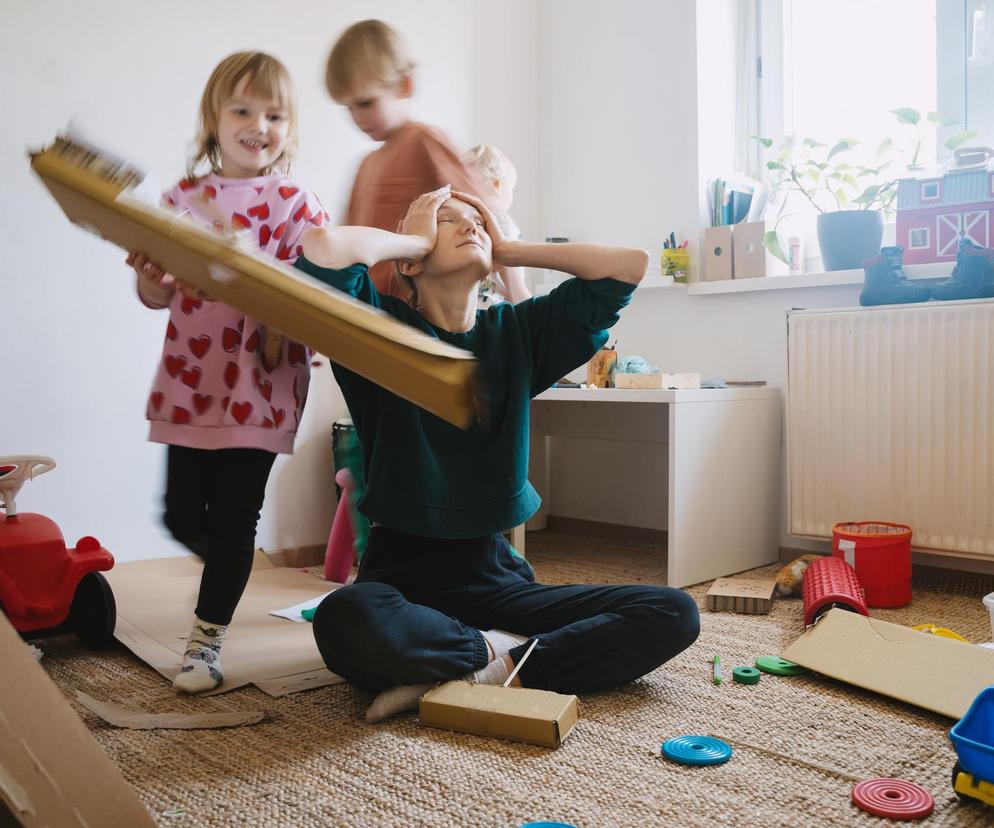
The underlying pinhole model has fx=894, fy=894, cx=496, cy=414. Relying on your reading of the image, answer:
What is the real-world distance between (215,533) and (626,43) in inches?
77.5

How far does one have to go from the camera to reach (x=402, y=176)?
4.52 ft

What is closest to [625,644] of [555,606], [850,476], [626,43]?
[555,606]

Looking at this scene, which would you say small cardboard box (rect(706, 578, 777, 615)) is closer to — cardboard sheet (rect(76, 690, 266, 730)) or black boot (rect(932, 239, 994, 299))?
black boot (rect(932, 239, 994, 299))

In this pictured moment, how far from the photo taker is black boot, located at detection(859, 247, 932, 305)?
196cm

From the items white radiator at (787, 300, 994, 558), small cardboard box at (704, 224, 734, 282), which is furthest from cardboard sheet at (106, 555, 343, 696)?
small cardboard box at (704, 224, 734, 282)

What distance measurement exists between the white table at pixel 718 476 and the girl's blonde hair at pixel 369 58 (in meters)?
0.88

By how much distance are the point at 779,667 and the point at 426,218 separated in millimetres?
841

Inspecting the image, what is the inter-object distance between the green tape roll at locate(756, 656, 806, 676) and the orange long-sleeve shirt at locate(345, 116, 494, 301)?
780 millimetres

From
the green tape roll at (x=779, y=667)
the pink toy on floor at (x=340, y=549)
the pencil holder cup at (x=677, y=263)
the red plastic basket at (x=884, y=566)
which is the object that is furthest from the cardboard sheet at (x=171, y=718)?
the pencil holder cup at (x=677, y=263)

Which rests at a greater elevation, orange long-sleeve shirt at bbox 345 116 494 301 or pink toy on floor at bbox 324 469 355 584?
orange long-sleeve shirt at bbox 345 116 494 301

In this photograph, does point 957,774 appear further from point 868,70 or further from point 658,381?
point 868,70

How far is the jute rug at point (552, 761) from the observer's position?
2.90 ft

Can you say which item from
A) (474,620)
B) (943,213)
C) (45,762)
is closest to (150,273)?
(474,620)

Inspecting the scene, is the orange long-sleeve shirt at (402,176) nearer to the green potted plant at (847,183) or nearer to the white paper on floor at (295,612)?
the white paper on floor at (295,612)
